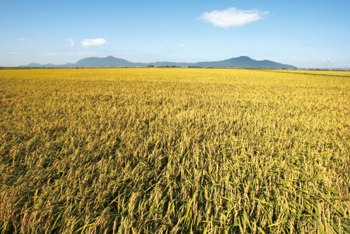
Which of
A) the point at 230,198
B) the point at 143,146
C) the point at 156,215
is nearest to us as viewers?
the point at 156,215

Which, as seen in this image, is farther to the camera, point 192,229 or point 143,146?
point 143,146

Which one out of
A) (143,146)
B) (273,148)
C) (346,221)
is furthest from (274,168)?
(143,146)

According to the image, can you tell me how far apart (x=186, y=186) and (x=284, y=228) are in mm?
1001

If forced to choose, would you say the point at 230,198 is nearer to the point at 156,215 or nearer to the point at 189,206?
the point at 189,206

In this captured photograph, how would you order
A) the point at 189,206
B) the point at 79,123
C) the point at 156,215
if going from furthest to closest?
A: the point at 79,123 < the point at 189,206 < the point at 156,215

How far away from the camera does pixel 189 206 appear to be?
1.58 meters

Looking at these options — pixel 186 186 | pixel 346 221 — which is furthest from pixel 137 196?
pixel 346 221

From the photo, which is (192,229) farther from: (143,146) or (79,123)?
(79,123)

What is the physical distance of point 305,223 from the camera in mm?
1520

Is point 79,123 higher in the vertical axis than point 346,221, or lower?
higher

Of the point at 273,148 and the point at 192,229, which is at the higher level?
the point at 273,148

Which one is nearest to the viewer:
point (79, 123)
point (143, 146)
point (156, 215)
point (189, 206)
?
point (156, 215)

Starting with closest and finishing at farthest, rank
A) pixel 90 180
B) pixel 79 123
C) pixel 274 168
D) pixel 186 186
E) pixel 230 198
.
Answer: pixel 230 198 → pixel 186 186 → pixel 90 180 → pixel 274 168 → pixel 79 123

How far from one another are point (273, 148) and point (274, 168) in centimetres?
63
